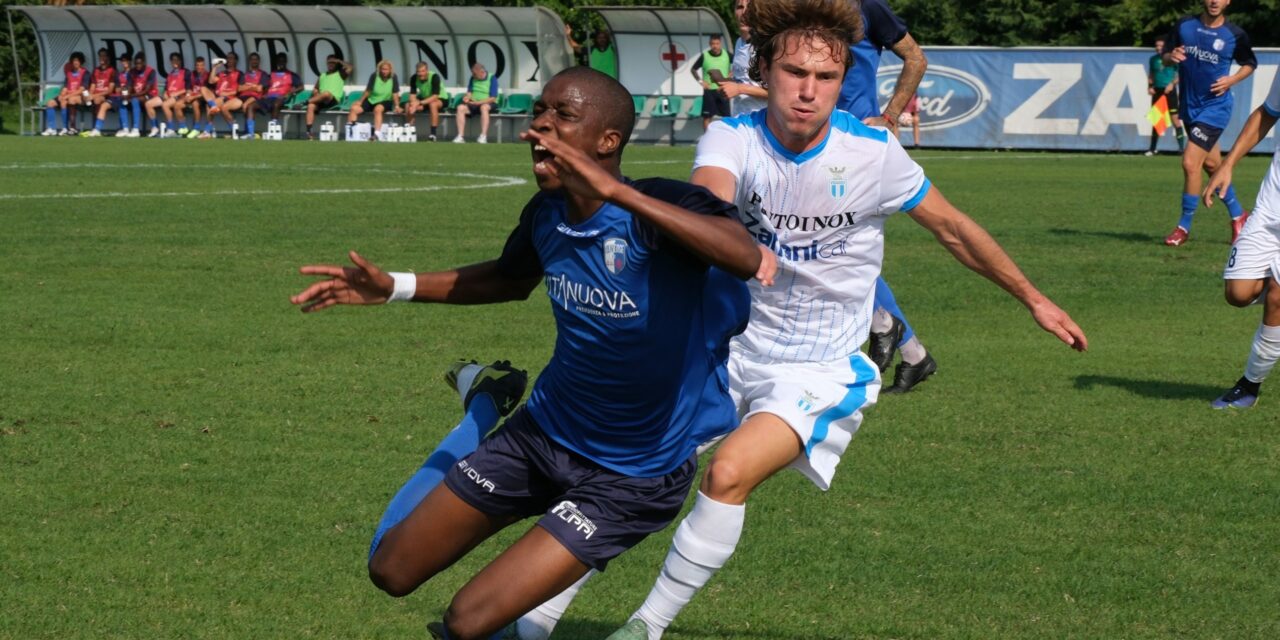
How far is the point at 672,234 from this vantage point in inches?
151

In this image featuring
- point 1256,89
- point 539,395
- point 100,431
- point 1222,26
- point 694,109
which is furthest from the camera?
point 694,109

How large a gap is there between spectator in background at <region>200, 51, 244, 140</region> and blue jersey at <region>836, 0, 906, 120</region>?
102ft

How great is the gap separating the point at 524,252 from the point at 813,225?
0.97 metres

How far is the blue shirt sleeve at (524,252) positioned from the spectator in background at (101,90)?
36.3 meters

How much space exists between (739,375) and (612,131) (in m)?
1.22

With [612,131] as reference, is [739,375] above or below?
below

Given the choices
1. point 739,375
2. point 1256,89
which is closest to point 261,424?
point 739,375

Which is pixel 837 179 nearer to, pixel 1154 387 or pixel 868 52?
pixel 868 52

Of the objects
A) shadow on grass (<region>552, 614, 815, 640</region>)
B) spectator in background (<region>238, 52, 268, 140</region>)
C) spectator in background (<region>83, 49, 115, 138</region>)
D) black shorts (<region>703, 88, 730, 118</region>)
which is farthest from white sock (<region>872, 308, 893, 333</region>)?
spectator in background (<region>83, 49, 115, 138</region>)

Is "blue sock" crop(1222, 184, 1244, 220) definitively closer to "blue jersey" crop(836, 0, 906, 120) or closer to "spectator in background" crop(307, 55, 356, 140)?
"blue jersey" crop(836, 0, 906, 120)

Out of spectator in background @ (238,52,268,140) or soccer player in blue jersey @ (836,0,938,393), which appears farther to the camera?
spectator in background @ (238,52,268,140)

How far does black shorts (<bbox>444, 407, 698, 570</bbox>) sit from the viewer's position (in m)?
4.27

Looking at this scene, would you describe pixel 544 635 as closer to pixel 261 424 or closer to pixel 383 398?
pixel 261 424

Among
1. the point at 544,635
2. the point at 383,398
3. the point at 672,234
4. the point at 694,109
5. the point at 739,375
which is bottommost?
the point at 694,109
